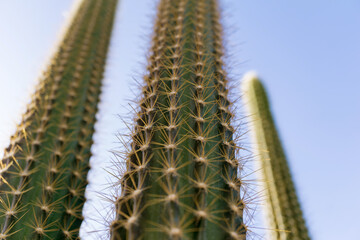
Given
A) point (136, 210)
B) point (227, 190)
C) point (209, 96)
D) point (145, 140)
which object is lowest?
point (136, 210)

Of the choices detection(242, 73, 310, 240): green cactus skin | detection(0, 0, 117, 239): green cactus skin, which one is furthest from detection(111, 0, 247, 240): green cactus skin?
detection(242, 73, 310, 240): green cactus skin

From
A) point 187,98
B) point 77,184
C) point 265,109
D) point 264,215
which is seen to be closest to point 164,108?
point 187,98

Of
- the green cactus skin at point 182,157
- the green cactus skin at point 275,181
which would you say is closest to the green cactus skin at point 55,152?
the green cactus skin at point 182,157

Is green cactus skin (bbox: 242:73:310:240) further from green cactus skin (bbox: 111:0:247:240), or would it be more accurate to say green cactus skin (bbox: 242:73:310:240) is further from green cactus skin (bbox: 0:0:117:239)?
green cactus skin (bbox: 0:0:117:239)

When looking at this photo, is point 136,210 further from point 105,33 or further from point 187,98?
point 105,33

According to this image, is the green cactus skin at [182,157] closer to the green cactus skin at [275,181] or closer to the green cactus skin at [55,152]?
the green cactus skin at [55,152]

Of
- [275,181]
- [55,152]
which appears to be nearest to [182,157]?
[55,152]
